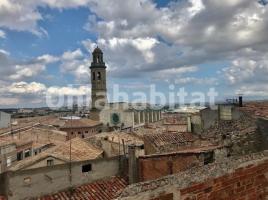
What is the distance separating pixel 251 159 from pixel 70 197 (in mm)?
10686

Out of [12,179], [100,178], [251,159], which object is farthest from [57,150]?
[251,159]

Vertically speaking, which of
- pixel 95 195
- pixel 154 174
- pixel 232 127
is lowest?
pixel 95 195

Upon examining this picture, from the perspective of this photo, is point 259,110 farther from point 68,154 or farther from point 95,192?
point 68,154

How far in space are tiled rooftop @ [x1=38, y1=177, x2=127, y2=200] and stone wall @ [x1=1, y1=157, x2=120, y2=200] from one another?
223mm

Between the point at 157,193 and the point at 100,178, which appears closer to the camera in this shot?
the point at 157,193

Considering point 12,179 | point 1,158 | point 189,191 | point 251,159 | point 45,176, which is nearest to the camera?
point 189,191

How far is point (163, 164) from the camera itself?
1366 cm

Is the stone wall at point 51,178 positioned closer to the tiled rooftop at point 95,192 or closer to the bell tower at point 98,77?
the tiled rooftop at point 95,192

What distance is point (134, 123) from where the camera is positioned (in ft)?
199

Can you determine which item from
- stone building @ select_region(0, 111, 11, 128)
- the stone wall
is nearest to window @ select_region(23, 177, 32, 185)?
the stone wall

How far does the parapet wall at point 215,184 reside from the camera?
3.88 metres

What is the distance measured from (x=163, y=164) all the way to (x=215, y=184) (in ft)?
31.1

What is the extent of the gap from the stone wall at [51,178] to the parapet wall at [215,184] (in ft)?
33.4

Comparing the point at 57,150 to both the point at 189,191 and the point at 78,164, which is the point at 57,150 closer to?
the point at 78,164
